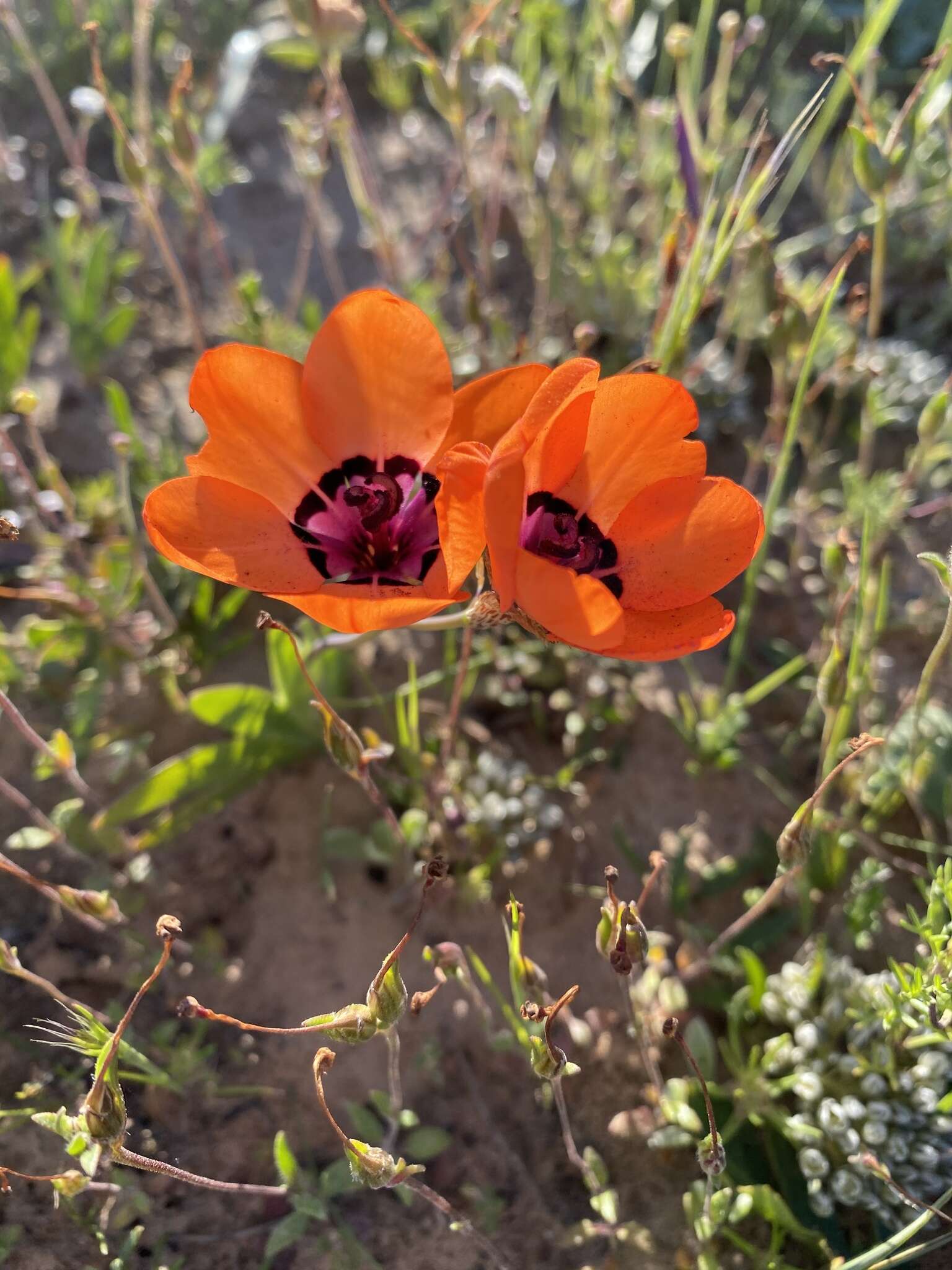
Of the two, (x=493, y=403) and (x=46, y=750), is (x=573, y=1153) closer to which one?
(x=46, y=750)

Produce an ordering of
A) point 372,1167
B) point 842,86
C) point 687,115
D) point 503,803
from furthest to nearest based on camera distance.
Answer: point 842,86 < point 687,115 < point 503,803 < point 372,1167

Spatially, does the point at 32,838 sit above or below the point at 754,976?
above

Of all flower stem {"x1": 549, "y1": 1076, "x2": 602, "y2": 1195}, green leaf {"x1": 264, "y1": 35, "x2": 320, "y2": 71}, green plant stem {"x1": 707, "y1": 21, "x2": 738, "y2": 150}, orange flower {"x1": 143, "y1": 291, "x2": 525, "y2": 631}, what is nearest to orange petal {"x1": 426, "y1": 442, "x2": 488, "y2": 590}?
orange flower {"x1": 143, "y1": 291, "x2": 525, "y2": 631}

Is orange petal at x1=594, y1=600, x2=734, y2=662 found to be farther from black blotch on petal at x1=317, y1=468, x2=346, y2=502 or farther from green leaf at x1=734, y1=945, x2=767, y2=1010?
A: green leaf at x1=734, y1=945, x2=767, y2=1010

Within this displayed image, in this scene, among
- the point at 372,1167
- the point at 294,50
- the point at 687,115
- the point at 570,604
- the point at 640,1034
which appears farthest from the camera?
the point at 294,50

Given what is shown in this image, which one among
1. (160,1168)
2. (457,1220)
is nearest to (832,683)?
(457,1220)

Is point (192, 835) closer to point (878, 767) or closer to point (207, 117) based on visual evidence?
point (878, 767)

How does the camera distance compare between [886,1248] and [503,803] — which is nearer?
[886,1248]
